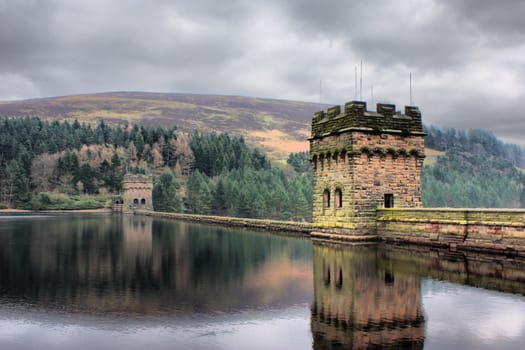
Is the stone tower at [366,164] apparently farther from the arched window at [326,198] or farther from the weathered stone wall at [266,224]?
the weathered stone wall at [266,224]

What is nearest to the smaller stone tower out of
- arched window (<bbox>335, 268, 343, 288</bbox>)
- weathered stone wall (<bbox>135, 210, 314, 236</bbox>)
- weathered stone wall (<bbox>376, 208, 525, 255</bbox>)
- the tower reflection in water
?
weathered stone wall (<bbox>135, 210, 314, 236</bbox>)

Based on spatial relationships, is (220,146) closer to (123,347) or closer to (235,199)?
(235,199)

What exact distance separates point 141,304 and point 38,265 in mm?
8666

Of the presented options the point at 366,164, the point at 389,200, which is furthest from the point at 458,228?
the point at 366,164

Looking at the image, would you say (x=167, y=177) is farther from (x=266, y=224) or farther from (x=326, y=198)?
(x=326, y=198)

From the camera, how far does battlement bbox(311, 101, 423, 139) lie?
25609mm

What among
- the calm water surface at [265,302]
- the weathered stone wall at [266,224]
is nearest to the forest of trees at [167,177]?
the weathered stone wall at [266,224]

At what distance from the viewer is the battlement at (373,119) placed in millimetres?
25609

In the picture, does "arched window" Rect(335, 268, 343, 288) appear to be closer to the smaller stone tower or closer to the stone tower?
the stone tower

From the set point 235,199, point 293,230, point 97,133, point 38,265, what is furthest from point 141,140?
point 38,265

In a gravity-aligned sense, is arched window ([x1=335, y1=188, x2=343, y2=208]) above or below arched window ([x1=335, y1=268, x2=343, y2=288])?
above

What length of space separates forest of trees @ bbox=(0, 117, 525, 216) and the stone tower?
75425 millimetres

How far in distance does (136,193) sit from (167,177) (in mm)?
10790

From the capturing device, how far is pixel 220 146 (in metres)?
158
